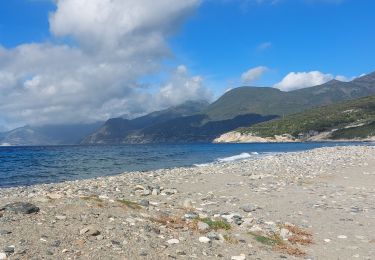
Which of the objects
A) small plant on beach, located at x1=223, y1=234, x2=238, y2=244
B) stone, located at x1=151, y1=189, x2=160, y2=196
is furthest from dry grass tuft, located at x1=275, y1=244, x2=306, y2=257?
stone, located at x1=151, y1=189, x2=160, y2=196

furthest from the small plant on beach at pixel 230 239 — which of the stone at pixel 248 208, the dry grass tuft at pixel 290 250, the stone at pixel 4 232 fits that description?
the stone at pixel 4 232

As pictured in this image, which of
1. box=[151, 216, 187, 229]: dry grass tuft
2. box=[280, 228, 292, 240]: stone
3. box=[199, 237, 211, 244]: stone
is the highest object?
box=[151, 216, 187, 229]: dry grass tuft

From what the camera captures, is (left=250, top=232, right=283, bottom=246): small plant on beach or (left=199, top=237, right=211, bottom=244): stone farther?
(left=250, top=232, right=283, bottom=246): small plant on beach

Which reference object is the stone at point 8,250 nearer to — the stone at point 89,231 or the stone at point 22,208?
Result: the stone at point 89,231

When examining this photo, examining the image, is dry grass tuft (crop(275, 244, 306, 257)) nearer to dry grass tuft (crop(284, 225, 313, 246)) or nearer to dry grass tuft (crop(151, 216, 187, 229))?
dry grass tuft (crop(284, 225, 313, 246))

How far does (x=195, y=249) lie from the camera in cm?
1073

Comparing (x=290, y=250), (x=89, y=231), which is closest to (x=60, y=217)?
(x=89, y=231)

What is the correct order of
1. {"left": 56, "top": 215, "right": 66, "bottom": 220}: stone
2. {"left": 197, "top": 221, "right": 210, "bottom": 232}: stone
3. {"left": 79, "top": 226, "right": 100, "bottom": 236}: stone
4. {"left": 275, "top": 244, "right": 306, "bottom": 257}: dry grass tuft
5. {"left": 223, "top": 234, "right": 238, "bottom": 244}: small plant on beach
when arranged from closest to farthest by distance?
{"left": 79, "top": 226, "right": 100, "bottom": 236}: stone, {"left": 275, "top": 244, "right": 306, "bottom": 257}: dry grass tuft, {"left": 223, "top": 234, "right": 238, "bottom": 244}: small plant on beach, {"left": 56, "top": 215, "right": 66, "bottom": 220}: stone, {"left": 197, "top": 221, "right": 210, "bottom": 232}: stone

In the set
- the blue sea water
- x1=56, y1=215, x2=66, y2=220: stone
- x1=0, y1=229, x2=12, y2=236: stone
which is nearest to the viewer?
x1=0, y1=229, x2=12, y2=236: stone

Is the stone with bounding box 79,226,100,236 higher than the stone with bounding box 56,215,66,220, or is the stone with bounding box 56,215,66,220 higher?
the stone with bounding box 56,215,66,220

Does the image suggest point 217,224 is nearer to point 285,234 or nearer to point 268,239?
point 268,239

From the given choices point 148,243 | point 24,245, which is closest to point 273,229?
point 148,243

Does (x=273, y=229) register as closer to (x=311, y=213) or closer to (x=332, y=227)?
(x=332, y=227)

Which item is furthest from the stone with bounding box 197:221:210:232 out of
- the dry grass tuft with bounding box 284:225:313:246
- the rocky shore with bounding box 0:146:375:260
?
the dry grass tuft with bounding box 284:225:313:246
